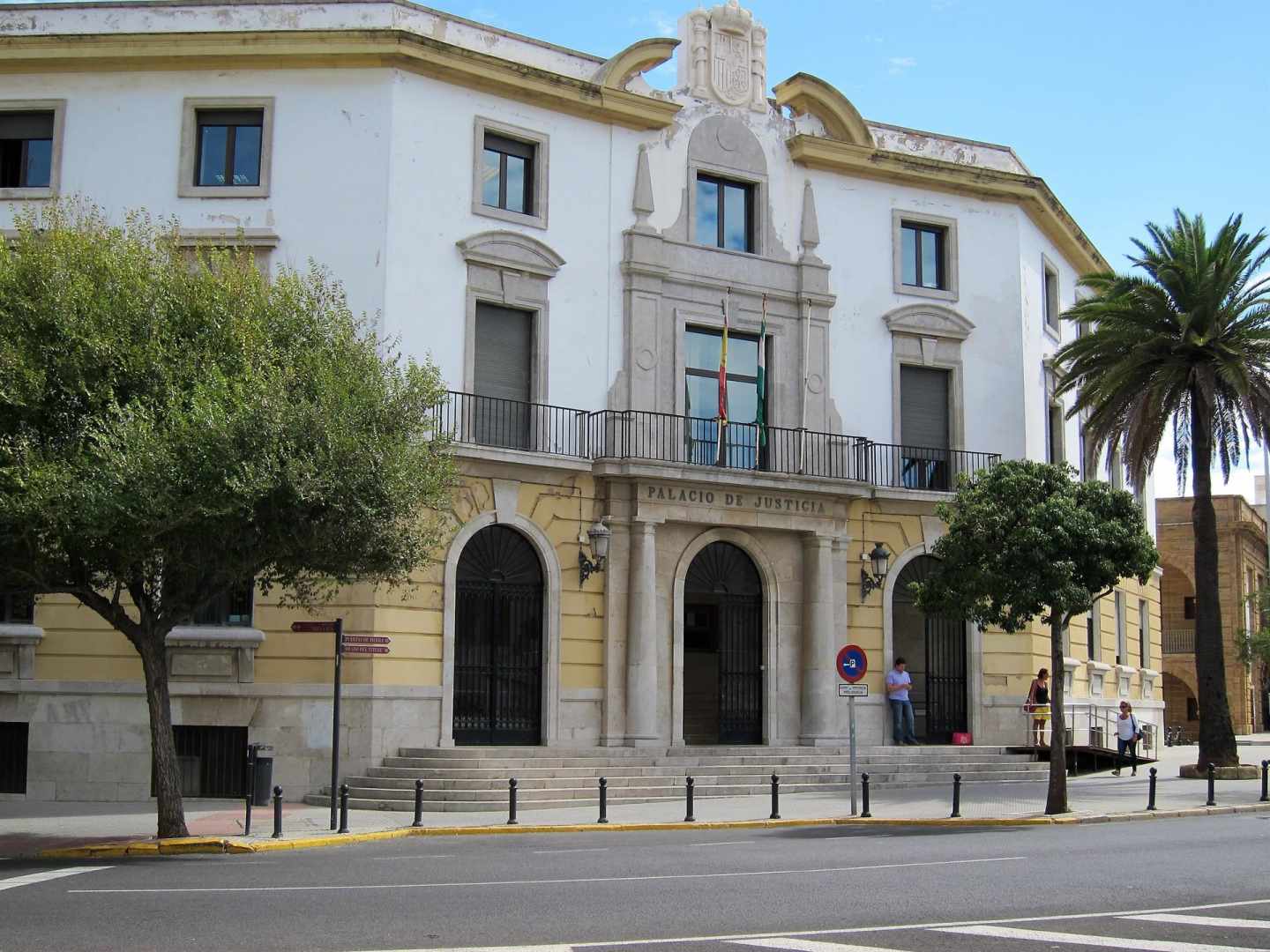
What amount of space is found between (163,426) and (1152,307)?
755 inches

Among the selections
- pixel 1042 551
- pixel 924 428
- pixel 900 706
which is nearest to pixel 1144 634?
pixel 924 428

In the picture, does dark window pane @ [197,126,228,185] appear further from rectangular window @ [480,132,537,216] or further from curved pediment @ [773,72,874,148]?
curved pediment @ [773,72,874,148]

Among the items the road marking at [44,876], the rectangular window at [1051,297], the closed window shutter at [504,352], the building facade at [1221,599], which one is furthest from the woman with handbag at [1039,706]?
the building facade at [1221,599]

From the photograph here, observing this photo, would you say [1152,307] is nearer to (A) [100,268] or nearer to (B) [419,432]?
(B) [419,432]

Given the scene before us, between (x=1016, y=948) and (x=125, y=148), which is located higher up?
(x=125, y=148)

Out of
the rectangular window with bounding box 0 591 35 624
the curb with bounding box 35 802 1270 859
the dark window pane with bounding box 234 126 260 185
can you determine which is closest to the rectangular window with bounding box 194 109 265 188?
the dark window pane with bounding box 234 126 260 185

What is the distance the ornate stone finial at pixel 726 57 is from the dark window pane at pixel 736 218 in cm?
165

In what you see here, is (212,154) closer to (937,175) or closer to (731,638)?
(731,638)

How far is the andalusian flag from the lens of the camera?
88.6 ft

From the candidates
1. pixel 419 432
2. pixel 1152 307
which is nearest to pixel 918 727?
pixel 1152 307

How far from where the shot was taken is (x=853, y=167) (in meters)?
29.0

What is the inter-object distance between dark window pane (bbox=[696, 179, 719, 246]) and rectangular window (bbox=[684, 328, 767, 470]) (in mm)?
1787

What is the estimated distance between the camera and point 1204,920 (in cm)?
1020

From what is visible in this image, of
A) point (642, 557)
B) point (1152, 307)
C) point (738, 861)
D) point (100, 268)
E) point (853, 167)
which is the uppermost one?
point (853, 167)
